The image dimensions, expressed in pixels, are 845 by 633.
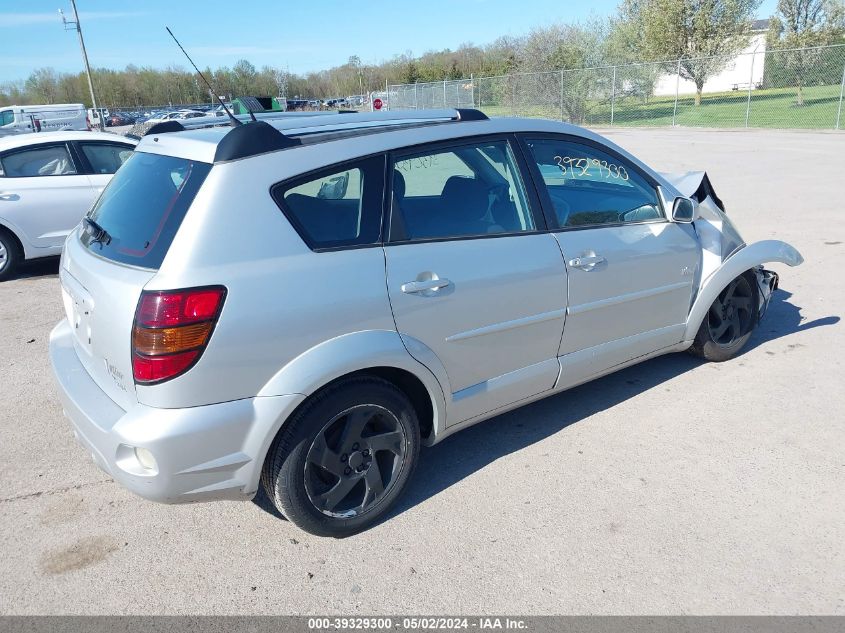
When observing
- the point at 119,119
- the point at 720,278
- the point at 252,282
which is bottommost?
the point at 720,278

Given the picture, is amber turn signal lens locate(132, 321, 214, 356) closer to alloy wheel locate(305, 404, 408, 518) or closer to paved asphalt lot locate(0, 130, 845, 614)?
alloy wheel locate(305, 404, 408, 518)

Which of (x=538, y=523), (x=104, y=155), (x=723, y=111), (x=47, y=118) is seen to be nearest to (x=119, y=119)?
(x=47, y=118)

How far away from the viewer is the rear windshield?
269cm

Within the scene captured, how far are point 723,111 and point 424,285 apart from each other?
33.8 m

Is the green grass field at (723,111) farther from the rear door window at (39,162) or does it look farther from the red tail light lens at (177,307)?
the red tail light lens at (177,307)

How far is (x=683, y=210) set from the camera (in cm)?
409

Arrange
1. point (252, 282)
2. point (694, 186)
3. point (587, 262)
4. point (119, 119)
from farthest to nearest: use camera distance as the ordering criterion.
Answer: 1. point (119, 119)
2. point (694, 186)
3. point (587, 262)
4. point (252, 282)

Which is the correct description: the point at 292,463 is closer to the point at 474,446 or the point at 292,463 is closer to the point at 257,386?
the point at 257,386

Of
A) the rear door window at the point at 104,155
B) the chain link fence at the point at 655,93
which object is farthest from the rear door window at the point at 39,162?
the chain link fence at the point at 655,93

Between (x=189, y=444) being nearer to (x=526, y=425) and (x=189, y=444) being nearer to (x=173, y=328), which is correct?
(x=173, y=328)

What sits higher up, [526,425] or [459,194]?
[459,194]

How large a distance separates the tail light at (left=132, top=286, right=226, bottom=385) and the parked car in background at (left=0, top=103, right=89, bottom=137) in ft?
96.4

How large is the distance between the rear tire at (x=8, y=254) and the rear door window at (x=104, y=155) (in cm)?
123

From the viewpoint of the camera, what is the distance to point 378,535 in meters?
3.08
